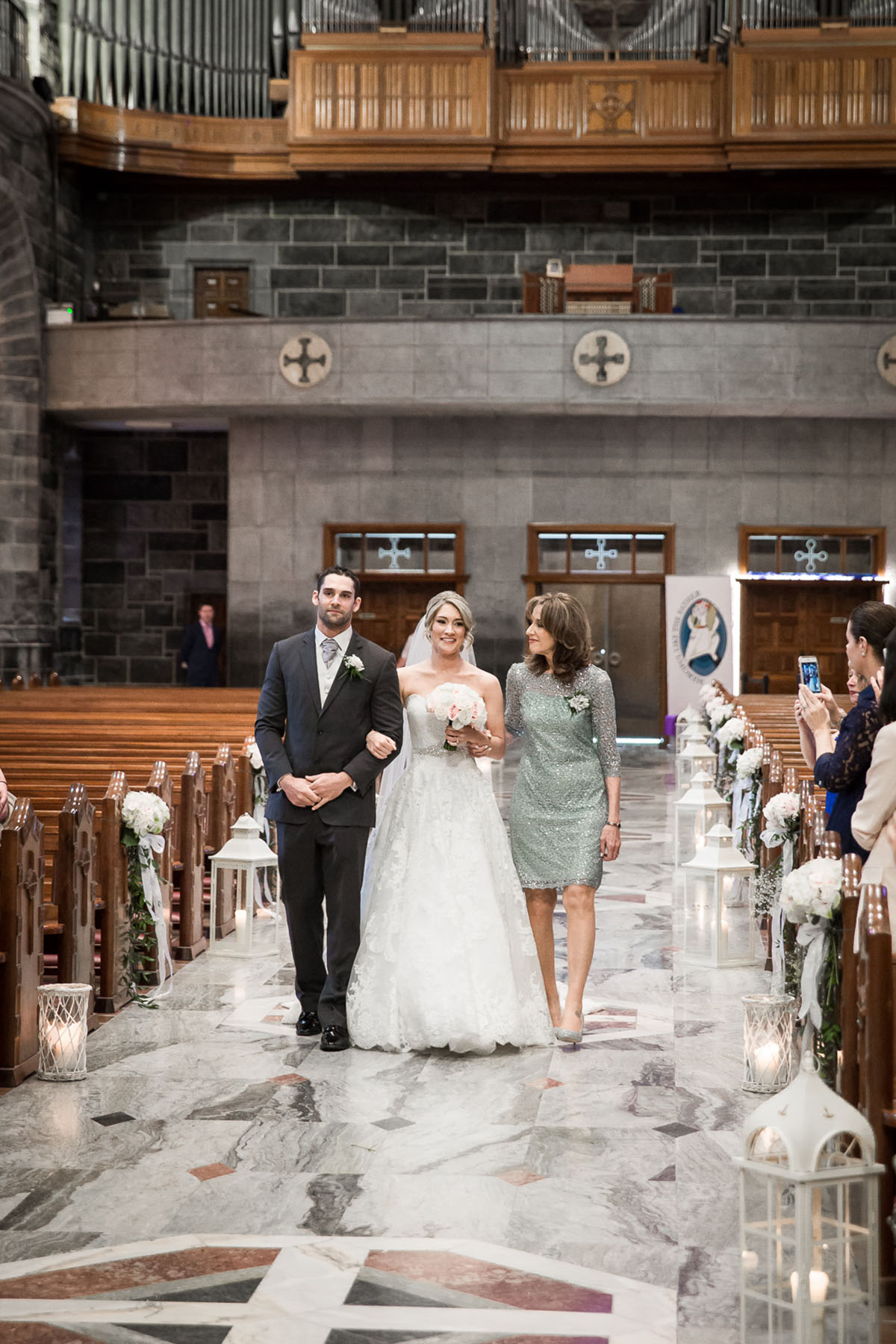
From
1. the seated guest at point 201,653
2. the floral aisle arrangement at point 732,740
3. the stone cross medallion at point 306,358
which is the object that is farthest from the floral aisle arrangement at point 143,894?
the seated guest at point 201,653

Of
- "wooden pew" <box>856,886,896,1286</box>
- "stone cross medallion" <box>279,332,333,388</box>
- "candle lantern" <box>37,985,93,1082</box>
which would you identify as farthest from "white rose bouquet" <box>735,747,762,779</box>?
"stone cross medallion" <box>279,332,333,388</box>

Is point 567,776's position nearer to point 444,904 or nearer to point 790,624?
point 444,904

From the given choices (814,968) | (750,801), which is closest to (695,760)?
(750,801)

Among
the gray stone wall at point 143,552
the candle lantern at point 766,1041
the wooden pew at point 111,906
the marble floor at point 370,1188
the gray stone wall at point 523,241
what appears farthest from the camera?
the gray stone wall at point 143,552

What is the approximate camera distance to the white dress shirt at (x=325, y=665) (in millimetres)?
4523

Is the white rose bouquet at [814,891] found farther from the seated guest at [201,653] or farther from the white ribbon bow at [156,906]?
the seated guest at [201,653]

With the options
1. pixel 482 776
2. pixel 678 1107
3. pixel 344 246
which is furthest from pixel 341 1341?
pixel 344 246

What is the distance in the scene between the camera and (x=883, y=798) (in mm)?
3150

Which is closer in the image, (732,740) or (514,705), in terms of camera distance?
(514,705)

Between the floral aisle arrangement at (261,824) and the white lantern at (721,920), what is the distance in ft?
6.63

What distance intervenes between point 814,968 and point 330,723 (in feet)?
5.79

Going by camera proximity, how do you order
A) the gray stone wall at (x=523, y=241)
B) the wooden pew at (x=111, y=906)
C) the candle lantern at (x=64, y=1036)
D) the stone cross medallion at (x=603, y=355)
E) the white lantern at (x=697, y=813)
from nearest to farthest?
1. the candle lantern at (x=64, y=1036)
2. the wooden pew at (x=111, y=906)
3. the white lantern at (x=697, y=813)
4. the stone cross medallion at (x=603, y=355)
5. the gray stone wall at (x=523, y=241)

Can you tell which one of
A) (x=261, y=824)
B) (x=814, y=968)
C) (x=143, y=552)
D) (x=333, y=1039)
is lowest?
(x=333, y=1039)

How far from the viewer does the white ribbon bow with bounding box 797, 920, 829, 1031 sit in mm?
3330
